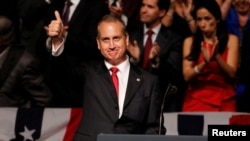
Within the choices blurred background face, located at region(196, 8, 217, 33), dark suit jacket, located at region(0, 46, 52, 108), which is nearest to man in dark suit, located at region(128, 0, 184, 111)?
blurred background face, located at region(196, 8, 217, 33)

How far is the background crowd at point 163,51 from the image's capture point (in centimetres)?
451

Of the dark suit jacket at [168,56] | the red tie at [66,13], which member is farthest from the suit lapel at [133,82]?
the red tie at [66,13]

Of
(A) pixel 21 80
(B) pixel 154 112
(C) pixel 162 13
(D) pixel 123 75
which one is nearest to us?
(B) pixel 154 112

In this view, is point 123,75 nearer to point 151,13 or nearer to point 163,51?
point 163,51

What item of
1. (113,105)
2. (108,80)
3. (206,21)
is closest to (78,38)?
(206,21)

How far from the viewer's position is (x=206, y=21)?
4574mm

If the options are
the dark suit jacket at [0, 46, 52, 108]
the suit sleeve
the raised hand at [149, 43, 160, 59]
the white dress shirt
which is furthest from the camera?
the raised hand at [149, 43, 160, 59]

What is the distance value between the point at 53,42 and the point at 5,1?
1649 mm

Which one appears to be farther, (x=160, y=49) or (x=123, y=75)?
(x=160, y=49)

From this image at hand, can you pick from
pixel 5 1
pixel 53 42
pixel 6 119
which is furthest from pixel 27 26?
pixel 53 42

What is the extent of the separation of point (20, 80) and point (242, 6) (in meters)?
1.67

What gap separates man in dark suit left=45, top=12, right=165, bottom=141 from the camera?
143 inches

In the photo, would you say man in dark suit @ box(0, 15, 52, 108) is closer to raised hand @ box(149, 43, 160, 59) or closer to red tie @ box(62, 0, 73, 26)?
red tie @ box(62, 0, 73, 26)

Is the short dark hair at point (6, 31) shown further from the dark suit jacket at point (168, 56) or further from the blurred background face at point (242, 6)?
the blurred background face at point (242, 6)
